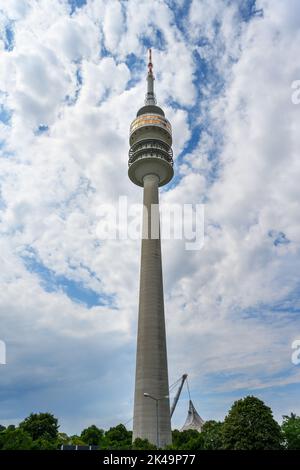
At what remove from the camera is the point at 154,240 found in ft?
245

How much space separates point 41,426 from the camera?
271ft

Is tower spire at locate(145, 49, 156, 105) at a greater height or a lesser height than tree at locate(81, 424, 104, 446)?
greater

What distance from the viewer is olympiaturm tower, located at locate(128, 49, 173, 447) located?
61312mm

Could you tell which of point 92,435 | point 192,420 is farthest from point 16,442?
point 192,420

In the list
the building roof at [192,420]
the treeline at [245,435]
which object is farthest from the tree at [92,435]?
the treeline at [245,435]

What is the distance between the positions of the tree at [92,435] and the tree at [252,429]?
181ft

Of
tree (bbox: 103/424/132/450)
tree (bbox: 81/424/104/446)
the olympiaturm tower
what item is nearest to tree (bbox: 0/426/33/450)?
the olympiaturm tower

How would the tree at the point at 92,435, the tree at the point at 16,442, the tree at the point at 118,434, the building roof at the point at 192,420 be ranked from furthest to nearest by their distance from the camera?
the building roof at the point at 192,420, the tree at the point at 92,435, the tree at the point at 118,434, the tree at the point at 16,442

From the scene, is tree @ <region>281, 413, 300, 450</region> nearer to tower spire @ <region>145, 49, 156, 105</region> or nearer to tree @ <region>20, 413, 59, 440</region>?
tree @ <region>20, 413, 59, 440</region>

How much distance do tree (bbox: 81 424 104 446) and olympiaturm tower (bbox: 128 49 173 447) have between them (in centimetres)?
3600

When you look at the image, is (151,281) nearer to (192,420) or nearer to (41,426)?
(41,426)

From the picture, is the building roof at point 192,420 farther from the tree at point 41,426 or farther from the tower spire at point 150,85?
the tower spire at point 150,85

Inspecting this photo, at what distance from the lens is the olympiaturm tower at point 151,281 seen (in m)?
61.3
